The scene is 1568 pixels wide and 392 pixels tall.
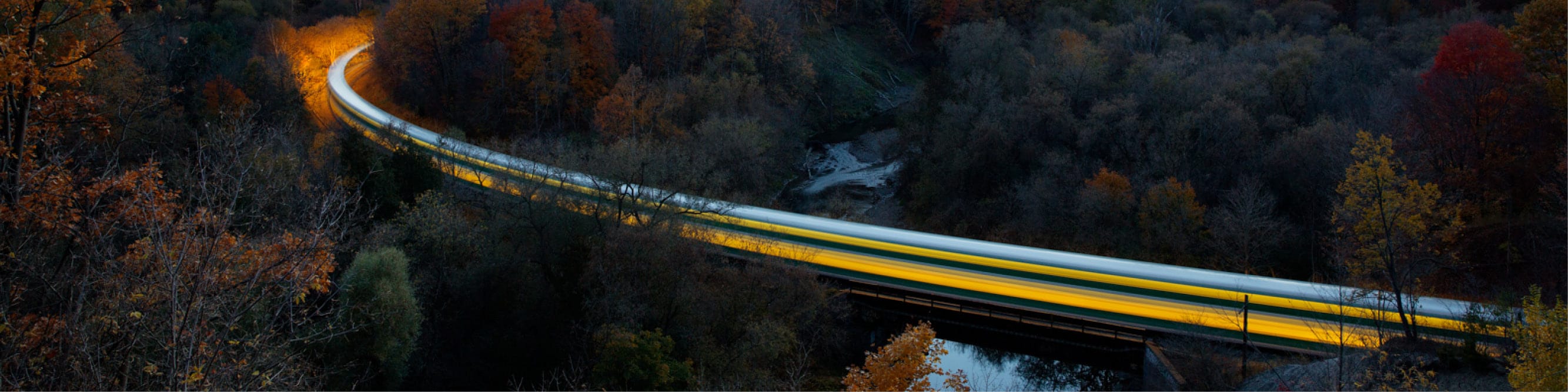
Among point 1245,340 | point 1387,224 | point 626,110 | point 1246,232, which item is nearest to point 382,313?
point 1245,340

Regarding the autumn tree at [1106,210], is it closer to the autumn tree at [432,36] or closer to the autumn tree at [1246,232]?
the autumn tree at [1246,232]

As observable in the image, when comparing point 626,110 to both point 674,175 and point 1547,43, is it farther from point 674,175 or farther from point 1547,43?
point 1547,43

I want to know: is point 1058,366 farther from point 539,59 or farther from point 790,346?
point 539,59

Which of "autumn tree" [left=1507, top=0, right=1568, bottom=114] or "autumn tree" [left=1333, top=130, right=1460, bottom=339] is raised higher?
"autumn tree" [left=1507, top=0, right=1568, bottom=114]

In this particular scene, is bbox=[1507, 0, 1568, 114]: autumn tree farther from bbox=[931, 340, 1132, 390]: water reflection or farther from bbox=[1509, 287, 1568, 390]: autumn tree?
bbox=[1509, 287, 1568, 390]: autumn tree

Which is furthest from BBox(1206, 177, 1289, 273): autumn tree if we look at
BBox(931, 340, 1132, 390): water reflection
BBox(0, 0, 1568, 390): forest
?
BBox(931, 340, 1132, 390): water reflection

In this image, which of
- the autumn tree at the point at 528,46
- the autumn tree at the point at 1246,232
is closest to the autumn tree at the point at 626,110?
the autumn tree at the point at 528,46

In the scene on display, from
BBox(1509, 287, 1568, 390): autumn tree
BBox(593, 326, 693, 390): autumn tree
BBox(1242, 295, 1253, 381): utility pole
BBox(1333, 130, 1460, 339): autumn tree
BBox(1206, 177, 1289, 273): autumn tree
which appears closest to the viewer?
BBox(1509, 287, 1568, 390): autumn tree

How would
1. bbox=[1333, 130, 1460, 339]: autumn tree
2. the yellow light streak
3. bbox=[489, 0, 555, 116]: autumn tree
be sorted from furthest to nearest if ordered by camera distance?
1. bbox=[489, 0, 555, 116]: autumn tree
2. the yellow light streak
3. bbox=[1333, 130, 1460, 339]: autumn tree
